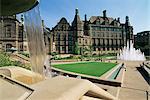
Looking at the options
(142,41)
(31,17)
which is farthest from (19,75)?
(142,41)

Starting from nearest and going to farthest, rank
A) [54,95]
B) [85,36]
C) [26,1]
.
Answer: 1. [54,95]
2. [26,1]
3. [85,36]

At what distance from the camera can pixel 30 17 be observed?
336 inches

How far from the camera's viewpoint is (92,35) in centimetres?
7344

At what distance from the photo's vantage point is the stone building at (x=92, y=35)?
2542 inches

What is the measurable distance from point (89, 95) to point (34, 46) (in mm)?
4872

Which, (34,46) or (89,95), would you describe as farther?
(34,46)

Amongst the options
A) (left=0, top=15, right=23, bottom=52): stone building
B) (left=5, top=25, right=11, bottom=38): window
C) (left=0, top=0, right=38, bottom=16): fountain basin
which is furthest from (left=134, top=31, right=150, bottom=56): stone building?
(left=0, top=0, right=38, bottom=16): fountain basin

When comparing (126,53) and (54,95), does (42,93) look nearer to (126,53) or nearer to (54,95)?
(54,95)

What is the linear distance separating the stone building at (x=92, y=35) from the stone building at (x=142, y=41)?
223 inches

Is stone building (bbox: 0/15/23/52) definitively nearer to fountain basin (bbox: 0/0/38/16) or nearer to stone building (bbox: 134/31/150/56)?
stone building (bbox: 134/31/150/56)

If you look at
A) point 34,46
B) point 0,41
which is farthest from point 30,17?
point 0,41

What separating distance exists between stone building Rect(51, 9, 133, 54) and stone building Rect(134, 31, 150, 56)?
18.6 ft

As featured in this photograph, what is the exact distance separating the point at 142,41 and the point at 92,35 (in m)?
22.3

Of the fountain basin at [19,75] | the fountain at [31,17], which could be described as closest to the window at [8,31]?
the fountain at [31,17]
